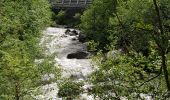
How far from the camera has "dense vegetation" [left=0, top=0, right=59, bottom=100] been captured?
21578 millimetres

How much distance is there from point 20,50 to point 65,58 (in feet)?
49.0

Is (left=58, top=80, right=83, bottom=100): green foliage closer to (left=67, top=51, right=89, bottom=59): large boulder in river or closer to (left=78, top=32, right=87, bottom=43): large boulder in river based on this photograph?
(left=67, top=51, right=89, bottom=59): large boulder in river

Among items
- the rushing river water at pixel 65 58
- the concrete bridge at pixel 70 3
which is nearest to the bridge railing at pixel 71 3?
the concrete bridge at pixel 70 3

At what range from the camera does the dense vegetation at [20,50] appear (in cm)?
2158

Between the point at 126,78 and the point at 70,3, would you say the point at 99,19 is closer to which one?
the point at 126,78

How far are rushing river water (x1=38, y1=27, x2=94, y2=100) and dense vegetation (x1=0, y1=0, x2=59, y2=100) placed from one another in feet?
6.13

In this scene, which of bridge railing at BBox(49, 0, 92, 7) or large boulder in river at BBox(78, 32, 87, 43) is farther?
bridge railing at BBox(49, 0, 92, 7)

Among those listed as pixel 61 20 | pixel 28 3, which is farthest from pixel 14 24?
pixel 61 20

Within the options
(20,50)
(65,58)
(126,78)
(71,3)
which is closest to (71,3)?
(71,3)

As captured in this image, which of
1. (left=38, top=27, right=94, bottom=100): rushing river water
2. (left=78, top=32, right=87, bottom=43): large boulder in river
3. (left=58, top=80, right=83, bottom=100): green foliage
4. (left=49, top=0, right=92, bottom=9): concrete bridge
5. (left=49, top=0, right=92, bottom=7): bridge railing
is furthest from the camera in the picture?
(left=49, top=0, right=92, bottom=7): bridge railing

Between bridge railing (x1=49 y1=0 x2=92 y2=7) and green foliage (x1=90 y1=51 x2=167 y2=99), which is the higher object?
green foliage (x1=90 y1=51 x2=167 y2=99)

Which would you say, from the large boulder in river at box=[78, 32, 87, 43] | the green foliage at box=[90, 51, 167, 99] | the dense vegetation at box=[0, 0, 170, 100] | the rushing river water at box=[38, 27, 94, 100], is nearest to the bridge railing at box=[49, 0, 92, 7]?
the rushing river water at box=[38, 27, 94, 100]

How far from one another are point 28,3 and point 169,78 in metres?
37.2

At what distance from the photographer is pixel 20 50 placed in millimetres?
34000
